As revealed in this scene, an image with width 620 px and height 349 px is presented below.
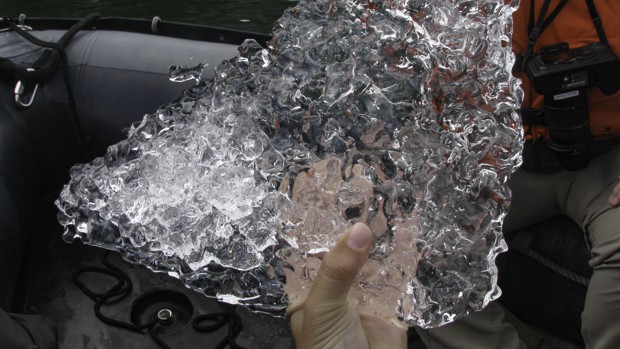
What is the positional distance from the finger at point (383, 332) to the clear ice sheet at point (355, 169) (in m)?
0.02

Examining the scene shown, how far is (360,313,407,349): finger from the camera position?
2.83 feet

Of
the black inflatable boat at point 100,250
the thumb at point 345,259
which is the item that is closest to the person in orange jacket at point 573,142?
the black inflatable boat at point 100,250

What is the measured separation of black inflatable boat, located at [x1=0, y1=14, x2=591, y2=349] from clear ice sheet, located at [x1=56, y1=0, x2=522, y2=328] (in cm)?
44

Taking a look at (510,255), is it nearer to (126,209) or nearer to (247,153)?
(247,153)

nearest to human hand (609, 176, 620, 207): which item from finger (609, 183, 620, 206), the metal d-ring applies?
finger (609, 183, 620, 206)

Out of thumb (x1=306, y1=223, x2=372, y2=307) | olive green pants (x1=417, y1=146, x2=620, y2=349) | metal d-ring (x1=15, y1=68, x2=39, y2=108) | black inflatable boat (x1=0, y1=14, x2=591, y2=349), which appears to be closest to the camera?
thumb (x1=306, y1=223, x2=372, y2=307)

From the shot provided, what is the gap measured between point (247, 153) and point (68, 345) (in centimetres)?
80

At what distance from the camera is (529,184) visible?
1.46m

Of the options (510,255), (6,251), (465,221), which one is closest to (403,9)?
(465,221)

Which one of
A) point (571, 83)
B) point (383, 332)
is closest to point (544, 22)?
point (571, 83)

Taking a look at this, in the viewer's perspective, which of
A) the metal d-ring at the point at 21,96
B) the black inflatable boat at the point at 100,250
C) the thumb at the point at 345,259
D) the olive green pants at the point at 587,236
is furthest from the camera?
the metal d-ring at the point at 21,96

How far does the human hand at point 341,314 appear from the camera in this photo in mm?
738

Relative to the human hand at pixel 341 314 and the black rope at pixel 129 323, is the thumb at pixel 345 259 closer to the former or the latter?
the human hand at pixel 341 314

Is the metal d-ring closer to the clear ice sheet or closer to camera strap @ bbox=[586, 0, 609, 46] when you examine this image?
the clear ice sheet
